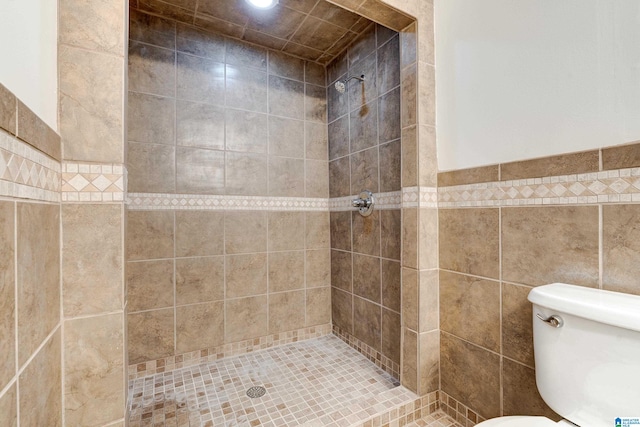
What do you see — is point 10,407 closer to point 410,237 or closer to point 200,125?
point 410,237

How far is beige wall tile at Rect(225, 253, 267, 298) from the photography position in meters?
1.89

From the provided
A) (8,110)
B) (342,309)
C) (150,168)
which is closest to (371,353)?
(342,309)

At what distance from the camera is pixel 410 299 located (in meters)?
1.36

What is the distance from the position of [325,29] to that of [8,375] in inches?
81.9

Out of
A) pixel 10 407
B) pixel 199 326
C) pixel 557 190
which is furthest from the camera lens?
pixel 199 326

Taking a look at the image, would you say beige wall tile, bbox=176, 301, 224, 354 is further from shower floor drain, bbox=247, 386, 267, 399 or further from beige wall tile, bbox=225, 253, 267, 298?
shower floor drain, bbox=247, 386, 267, 399

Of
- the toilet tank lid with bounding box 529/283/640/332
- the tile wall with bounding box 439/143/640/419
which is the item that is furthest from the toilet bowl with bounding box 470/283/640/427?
the tile wall with bounding box 439/143/640/419

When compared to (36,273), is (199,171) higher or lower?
higher

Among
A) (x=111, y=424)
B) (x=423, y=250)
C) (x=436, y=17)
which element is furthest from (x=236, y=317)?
(x=436, y=17)

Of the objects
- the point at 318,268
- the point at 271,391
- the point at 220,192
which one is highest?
the point at 220,192

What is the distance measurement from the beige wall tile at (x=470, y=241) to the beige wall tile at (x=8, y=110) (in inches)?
55.2

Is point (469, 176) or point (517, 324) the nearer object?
point (517, 324)

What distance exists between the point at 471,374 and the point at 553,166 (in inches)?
36.1

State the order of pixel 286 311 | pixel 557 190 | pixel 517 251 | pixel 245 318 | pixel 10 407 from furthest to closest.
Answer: pixel 286 311, pixel 245 318, pixel 517 251, pixel 557 190, pixel 10 407
